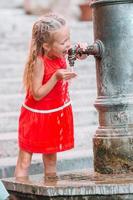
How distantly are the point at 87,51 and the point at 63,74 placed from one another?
0.84 ft

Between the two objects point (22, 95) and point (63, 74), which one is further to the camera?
point (22, 95)

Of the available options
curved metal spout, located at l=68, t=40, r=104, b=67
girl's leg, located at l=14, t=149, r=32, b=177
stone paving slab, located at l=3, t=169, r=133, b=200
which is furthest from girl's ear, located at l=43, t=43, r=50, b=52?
stone paving slab, located at l=3, t=169, r=133, b=200

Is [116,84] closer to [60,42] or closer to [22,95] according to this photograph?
[60,42]

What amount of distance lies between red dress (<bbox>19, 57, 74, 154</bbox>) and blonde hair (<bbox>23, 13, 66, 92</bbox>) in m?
0.06

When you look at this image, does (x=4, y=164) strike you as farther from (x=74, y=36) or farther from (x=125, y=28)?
(x=74, y=36)

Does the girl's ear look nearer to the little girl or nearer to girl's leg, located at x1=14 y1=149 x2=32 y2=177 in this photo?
the little girl

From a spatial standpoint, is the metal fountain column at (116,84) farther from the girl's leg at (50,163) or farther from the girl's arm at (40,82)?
the girl's leg at (50,163)

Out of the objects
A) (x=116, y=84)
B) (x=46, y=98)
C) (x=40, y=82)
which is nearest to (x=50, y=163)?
(x=46, y=98)

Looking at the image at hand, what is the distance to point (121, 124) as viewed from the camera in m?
5.05

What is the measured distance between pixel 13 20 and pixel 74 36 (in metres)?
1.62

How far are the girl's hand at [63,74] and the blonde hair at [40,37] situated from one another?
0.69 ft

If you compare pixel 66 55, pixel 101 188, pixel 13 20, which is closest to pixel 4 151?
pixel 66 55

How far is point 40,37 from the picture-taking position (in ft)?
16.9

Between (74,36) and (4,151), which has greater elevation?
(74,36)
